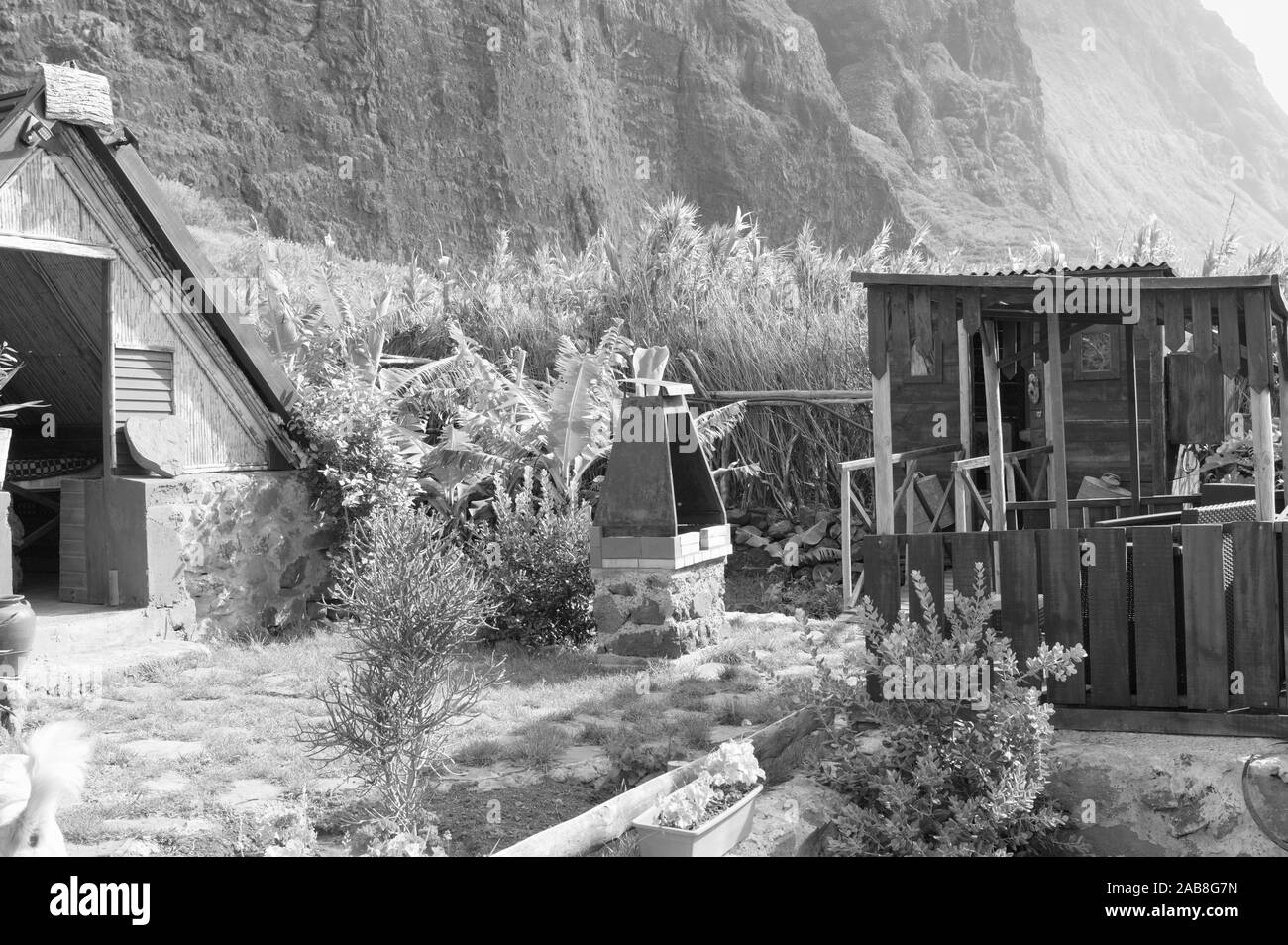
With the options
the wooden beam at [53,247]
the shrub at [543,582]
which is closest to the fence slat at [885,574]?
the shrub at [543,582]

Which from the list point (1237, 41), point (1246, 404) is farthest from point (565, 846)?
point (1237, 41)

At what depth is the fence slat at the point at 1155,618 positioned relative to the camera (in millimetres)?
5812

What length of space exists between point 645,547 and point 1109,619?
4.08 meters

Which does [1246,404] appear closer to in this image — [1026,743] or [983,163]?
[1026,743]

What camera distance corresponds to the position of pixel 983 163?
69688mm

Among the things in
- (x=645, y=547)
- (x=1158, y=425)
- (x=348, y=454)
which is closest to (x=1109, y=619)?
(x=645, y=547)

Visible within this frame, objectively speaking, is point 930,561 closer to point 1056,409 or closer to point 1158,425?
point 1056,409

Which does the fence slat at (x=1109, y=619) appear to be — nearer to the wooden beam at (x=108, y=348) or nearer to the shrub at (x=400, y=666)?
the shrub at (x=400, y=666)

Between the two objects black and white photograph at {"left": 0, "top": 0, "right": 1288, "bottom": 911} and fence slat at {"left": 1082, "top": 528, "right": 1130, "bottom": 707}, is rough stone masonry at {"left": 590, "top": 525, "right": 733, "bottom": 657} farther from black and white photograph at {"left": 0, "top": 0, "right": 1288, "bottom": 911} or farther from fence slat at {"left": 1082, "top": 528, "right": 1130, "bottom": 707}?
fence slat at {"left": 1082, "top": 528, "right": 1130, "bottom": 707}

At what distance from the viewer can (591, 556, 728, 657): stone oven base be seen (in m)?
9.22

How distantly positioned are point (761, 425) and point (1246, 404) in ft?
18.0

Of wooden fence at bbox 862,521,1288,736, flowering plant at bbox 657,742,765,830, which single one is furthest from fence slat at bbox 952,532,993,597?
flowering plant at bbox 657,742,765,830

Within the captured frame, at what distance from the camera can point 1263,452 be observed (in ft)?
21.1

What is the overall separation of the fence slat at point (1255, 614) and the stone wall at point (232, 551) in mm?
7856
